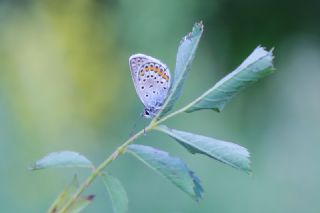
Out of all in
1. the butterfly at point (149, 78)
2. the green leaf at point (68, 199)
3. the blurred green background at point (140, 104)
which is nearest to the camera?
the green leaf at point (68, 199)

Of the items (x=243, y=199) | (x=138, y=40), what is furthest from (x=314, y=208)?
(x=138, y=40)

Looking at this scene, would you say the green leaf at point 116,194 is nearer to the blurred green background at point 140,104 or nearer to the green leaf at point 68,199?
the green leaf at point 68,199

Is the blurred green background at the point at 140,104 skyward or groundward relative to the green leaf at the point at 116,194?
groundward

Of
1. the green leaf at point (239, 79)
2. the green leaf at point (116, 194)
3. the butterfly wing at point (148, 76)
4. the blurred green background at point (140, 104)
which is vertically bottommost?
the blurred green background at point (140, 104)

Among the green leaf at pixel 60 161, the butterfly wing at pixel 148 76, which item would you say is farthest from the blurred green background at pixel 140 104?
the green leaf at pixel 60 161

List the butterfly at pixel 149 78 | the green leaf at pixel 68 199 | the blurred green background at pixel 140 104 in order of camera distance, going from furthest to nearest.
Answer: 1. the blurred green background at pixel 140 104
2. the butterfly at pixel 149 78
3. the green leaf at pixel 68 199

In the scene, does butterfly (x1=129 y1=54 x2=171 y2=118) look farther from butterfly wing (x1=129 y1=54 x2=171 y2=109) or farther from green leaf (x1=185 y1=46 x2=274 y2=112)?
green leaf (x1=185 y1=46 x2=274 y2=112)

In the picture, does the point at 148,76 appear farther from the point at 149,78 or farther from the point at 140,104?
the point at 140,104
